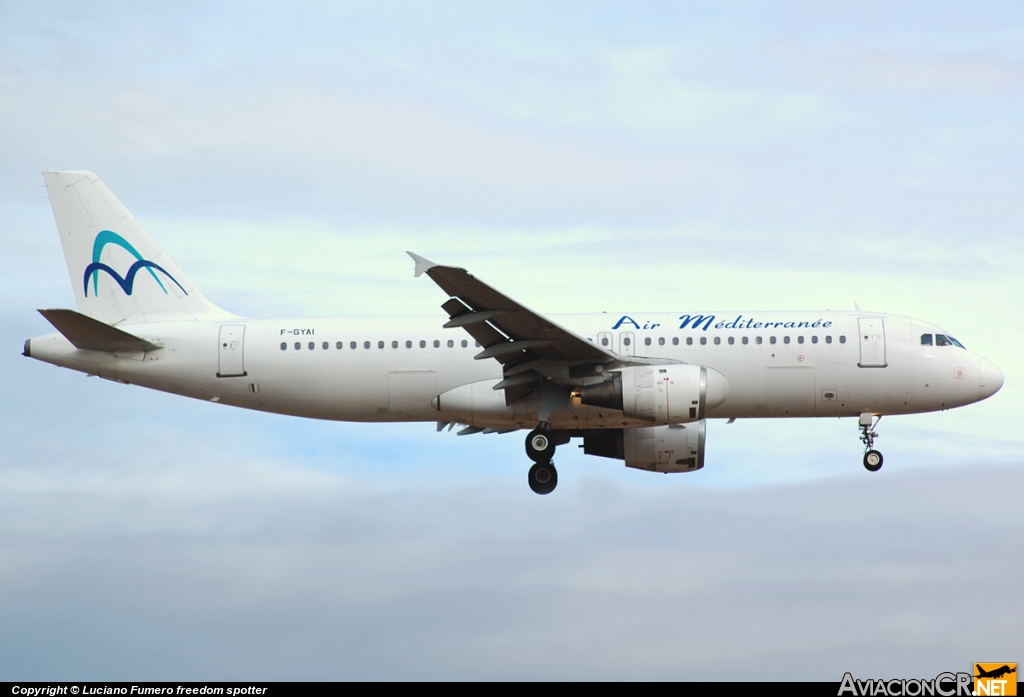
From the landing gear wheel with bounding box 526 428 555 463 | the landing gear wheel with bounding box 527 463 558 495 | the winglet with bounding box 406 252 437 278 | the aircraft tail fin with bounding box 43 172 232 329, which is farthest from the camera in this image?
the aircraft tail fin with bounding box 43 172 232 329

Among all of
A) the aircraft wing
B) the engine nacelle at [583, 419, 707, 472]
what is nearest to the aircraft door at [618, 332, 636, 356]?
the aircraft wing

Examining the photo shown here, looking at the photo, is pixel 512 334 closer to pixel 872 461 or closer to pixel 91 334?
pixel 872 461

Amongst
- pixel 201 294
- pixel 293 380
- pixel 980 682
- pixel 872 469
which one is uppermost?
pixel 201 294

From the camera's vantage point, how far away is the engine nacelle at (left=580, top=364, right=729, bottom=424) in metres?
27.9

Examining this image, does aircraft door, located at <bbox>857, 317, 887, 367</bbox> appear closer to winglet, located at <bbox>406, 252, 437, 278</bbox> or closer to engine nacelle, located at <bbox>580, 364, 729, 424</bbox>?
engine nacelle, located at <bbox>580, 364, 729, 424</bbox>

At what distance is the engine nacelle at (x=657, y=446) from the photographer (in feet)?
105

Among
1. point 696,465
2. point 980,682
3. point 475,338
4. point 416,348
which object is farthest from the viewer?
point 696,465

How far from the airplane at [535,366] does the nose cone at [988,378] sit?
0.03 metres

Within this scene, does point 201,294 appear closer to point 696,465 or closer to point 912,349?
point 696,465

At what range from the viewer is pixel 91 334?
99.4 feet

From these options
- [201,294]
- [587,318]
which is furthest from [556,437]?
[201,294]

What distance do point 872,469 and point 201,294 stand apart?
18.1m

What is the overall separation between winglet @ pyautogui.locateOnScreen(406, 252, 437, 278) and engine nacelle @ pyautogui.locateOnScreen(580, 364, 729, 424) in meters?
5.58

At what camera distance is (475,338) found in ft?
93.4
